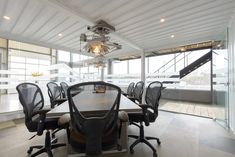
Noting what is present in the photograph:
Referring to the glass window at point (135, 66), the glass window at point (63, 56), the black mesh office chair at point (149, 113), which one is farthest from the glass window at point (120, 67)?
the black mesh office chair at point (149, 113)

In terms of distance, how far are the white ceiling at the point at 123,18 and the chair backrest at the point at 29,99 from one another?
4.73 ft

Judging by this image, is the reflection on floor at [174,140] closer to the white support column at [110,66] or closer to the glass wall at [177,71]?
the glass wall at [177,71]

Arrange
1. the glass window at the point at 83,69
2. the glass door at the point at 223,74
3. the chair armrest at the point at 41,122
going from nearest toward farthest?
the chair armrest at the point at 41,122, the glass door at the point at 223,74, the glass window at the point at 83,69

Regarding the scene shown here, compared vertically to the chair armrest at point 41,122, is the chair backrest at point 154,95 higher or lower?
higher

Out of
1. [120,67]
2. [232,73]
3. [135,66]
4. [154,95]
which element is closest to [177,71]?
[135,66]

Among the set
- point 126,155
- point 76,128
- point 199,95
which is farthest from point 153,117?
point 199,95

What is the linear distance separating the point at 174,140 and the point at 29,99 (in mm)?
2537

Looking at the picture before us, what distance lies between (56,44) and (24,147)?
3.61 m

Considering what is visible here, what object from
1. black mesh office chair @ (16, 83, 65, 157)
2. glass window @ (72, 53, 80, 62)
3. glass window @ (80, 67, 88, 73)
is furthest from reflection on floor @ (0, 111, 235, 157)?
glass window @ (80, 67, 88, 73)

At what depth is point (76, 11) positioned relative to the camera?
2.60 metres

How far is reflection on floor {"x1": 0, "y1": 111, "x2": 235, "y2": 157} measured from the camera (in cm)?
209

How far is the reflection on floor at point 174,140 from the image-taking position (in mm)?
2090

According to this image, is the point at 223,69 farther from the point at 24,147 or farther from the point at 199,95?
the point at 24,147

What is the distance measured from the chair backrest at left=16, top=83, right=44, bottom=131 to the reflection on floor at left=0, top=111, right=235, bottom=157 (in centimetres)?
73
